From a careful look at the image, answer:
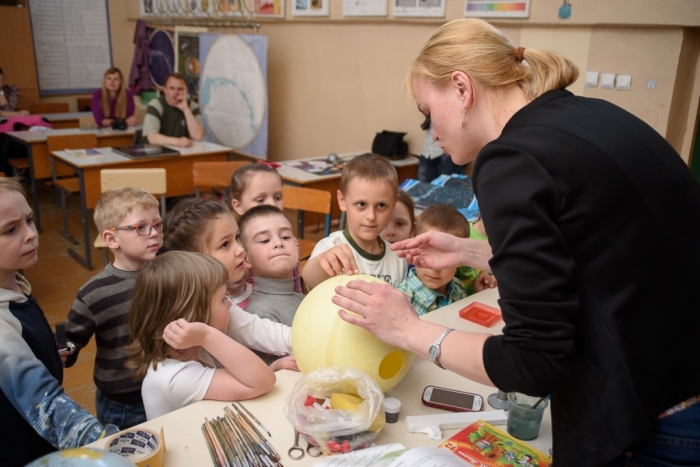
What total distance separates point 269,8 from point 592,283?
6.26 meters

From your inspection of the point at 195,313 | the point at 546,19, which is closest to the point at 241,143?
the point at 546,19

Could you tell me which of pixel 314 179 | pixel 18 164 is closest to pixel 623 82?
pixel 314 179

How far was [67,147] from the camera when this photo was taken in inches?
200

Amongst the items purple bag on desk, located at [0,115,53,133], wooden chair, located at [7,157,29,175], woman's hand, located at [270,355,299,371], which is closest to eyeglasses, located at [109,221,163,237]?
woman's hand, located at [270,355,299,371]

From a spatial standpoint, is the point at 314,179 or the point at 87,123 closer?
the point at 314,179

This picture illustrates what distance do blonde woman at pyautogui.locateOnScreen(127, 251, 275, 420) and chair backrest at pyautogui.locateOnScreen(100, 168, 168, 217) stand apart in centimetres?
253

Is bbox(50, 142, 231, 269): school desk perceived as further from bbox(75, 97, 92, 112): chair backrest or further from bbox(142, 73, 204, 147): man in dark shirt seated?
bbox(75, 97, 92, 112): chair backrest

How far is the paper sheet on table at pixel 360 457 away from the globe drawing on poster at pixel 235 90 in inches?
214

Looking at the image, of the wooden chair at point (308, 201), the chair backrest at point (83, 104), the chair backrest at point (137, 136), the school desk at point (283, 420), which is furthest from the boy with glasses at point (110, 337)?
the chair backrest at point (83, 104)

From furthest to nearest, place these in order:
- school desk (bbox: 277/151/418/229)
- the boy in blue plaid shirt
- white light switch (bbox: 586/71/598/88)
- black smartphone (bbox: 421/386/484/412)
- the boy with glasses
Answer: school desk (bbox: 277/151/418/229) → white light switch (bbox: 586/71/598/88) → the boy in blue plaid shirt → the boy with glasses → black smartphone (bbox: 421/386/484/412)

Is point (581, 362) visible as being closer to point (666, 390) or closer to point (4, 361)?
point (666, 390)

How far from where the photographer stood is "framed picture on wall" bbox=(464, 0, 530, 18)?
410 cm

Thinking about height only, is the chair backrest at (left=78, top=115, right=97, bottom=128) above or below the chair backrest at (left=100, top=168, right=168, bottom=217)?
above

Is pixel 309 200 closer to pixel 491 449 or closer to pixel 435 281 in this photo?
pixel 435 281
